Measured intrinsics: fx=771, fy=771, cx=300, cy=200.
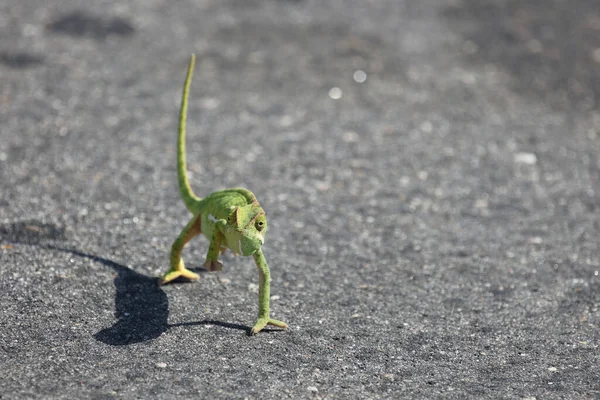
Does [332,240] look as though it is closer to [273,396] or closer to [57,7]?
[273,396]

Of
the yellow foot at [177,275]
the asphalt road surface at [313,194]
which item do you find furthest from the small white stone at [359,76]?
the yellow foot at [177,275]

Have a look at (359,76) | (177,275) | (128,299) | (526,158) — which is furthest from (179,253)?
(359,76)

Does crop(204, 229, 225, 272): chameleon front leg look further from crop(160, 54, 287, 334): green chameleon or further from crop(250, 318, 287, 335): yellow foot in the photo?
crop(250, 318, 287, 335): yellow foot

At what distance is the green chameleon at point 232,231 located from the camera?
3922mm

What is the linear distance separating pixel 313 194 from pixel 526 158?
2.10 m

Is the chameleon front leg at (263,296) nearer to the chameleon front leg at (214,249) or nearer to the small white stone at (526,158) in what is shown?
the chameleon front leg at (214,249)

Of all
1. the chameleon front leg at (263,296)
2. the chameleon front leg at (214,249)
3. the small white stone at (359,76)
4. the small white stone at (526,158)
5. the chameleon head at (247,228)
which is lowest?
the small white stone at (526,158)

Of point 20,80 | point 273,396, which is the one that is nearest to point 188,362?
point 273,396

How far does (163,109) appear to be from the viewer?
23.9ft

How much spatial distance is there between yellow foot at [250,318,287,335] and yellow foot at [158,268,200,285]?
679 millimetres

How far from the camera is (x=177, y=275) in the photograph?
459 centimetres

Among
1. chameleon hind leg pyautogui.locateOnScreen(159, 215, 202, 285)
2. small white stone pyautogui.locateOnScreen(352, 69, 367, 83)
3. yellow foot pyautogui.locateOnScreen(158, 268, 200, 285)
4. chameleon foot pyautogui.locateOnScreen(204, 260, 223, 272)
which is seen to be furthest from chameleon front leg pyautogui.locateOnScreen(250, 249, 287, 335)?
small white stone pyautogui.locateOnScreen(352, 69, 367, 83)

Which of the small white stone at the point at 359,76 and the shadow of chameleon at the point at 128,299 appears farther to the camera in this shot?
the small white stone at the point at 359,76

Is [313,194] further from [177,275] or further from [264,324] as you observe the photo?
[264,324]
